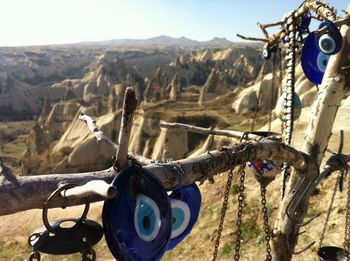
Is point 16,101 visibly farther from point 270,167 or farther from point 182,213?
point 182,213

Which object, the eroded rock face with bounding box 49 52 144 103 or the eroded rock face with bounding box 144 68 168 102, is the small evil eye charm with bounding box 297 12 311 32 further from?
the eroded rock face with bounding box 49 52 144 103

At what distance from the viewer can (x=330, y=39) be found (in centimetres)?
557

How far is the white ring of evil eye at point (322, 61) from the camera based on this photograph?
683cm

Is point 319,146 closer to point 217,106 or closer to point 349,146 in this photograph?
point 349,146

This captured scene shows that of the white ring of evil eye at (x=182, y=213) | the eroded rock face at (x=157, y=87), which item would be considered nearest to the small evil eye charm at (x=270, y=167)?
the white ring of evil eye at (x=182, y=213)

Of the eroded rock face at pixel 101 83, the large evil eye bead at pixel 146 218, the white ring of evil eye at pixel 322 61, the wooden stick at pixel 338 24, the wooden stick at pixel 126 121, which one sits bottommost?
the eroded rock face at pixel 101 83

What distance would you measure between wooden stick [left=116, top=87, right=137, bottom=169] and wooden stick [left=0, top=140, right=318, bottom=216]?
28 centimetres

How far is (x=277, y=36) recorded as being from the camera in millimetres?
7934

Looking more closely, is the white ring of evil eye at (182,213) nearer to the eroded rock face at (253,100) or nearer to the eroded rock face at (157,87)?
the eroded rock face at (253,100)

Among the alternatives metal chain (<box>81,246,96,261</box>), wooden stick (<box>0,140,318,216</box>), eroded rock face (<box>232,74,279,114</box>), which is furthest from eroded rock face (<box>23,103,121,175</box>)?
metal chain (<box>81,246,96,261</box>)

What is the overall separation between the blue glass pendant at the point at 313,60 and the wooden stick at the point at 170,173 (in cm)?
191

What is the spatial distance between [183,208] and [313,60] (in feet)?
13.3

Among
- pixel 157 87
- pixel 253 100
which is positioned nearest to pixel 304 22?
pixel 253 100

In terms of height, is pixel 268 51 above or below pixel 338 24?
below
